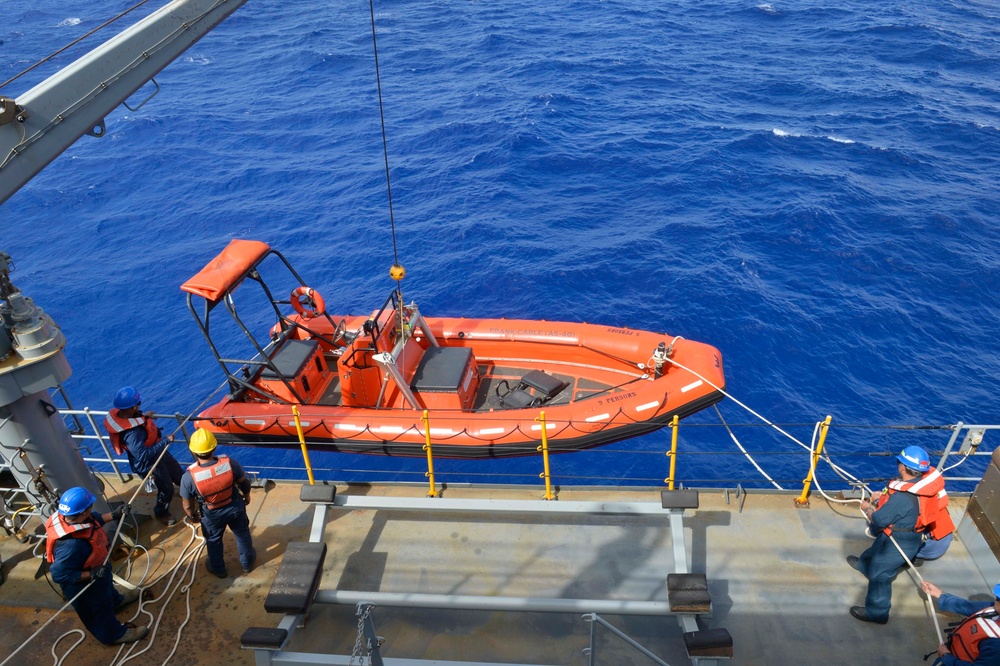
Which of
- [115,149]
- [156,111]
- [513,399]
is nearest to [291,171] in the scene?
[115,149]

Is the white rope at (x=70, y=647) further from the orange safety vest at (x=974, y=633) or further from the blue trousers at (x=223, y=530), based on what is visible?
the orange safety vest at (x=974, y=633)

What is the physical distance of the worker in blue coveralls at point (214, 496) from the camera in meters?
5.26

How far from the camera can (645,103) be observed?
888 inches

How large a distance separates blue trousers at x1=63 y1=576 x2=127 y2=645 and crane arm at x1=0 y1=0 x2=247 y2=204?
2842mm

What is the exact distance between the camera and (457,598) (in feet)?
16.5

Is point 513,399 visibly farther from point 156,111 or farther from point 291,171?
point 156,111

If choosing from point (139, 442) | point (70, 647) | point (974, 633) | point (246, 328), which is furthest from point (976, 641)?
point (246, 328)

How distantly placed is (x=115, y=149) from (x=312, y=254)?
1052cm

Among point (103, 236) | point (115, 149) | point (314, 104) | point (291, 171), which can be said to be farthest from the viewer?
point (314, 104)

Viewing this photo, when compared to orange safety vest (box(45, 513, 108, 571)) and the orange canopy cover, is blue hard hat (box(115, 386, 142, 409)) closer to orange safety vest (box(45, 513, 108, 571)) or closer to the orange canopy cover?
orange safety vest (box(45, 513, 108, 571))

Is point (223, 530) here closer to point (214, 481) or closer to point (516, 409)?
point (214, 481)

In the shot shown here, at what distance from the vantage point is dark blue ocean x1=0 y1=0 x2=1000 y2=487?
1222cm

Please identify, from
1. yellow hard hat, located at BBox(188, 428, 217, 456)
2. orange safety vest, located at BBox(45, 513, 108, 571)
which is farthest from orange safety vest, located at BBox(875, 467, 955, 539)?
orange safety vest, located at BBox(45, 513, 108, 571)

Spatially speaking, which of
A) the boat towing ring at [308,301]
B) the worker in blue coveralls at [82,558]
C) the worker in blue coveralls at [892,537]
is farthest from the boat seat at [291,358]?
the worker in blue coveralls at [892,537]
